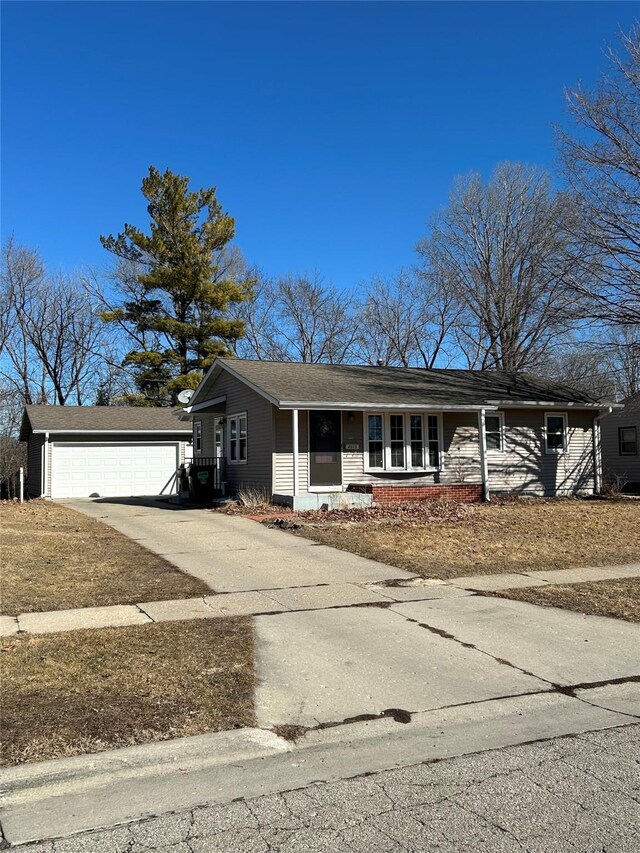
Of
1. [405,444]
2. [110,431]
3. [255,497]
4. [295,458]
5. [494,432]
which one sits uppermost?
[110,431]

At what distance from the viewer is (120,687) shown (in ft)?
16.3

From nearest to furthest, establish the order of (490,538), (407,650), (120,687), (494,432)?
(120,687)
(407,650)
(490,538)
(494,432)

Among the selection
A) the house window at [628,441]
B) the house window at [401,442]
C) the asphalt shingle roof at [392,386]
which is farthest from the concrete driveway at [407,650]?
the house window at [628,441]

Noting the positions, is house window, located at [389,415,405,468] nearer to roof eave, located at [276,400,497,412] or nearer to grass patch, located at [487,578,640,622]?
roof eave, located at [276,400,497,412]

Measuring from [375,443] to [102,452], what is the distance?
13.7m

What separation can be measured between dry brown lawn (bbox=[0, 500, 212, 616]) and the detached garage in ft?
43.0

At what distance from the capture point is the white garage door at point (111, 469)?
88.4 ft

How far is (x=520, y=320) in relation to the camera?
33.8 meters

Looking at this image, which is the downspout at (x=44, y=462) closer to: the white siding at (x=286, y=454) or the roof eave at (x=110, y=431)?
the roof eave at (x=110, y=431)

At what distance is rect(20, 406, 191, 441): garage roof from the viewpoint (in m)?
26.8

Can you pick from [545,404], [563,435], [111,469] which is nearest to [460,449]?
[545,404]

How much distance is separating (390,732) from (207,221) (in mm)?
37391

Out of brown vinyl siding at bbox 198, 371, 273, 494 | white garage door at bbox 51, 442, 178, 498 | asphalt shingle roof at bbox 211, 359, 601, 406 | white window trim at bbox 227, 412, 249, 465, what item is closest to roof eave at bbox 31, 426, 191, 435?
white garage door at bbox 51, 442, 178, 498

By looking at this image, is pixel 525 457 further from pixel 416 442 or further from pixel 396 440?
pixel 396 440
